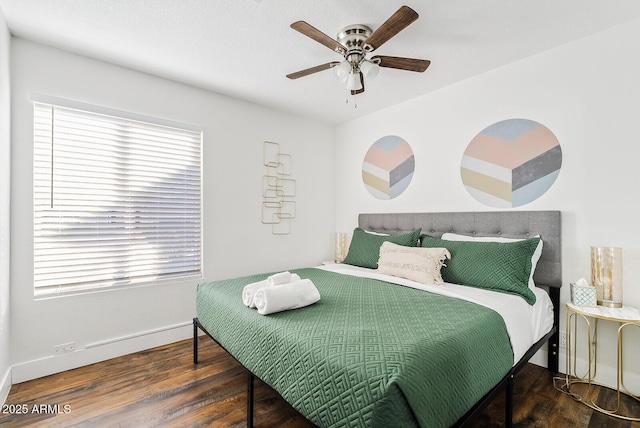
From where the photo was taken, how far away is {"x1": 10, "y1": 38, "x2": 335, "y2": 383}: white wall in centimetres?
224

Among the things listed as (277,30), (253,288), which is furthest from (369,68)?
(253,288)

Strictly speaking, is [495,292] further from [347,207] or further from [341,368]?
[347,207]

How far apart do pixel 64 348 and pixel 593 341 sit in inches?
161

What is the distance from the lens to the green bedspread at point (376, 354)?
1.09 m

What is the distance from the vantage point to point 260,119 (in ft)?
11.8

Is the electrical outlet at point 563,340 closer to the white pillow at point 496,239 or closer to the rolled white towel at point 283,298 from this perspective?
the white pillow at point 496,239

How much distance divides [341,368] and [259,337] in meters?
0.62

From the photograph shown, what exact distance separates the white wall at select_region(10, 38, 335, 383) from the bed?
757 millimetres

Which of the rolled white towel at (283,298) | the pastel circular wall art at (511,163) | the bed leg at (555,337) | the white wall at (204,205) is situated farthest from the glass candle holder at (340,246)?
the bed leg at (555,337)

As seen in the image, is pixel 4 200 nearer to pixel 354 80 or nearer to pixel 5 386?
pixel 5 386

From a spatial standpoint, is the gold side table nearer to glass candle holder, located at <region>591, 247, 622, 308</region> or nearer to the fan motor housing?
glass candle holder, located at <region>591, 247, 622, 308</region>

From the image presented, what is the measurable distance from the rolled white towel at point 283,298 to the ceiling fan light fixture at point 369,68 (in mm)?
1511

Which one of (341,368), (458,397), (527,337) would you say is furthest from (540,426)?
(341,368)

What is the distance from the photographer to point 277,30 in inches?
84.2
